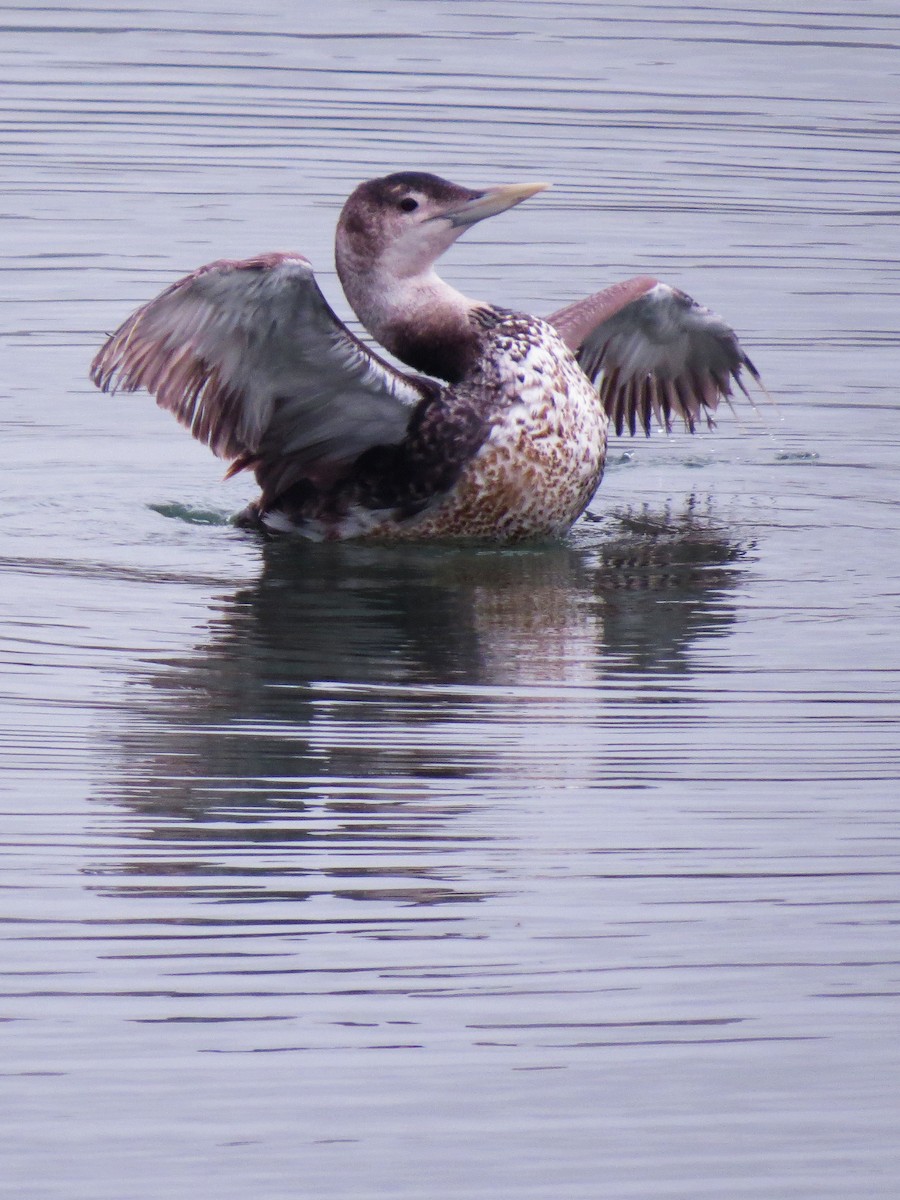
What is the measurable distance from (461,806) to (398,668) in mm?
1050

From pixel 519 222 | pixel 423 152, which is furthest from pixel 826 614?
pixel 423 152

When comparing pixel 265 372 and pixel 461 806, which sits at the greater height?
pixel 265 372

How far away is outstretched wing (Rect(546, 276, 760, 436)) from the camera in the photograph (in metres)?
7.85

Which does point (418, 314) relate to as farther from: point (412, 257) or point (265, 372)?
point (265, 372)

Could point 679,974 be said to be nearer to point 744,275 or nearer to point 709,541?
point 709,541

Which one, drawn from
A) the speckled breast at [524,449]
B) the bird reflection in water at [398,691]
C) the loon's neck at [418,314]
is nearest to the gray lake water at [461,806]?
the bird reflection in water at [398,691]

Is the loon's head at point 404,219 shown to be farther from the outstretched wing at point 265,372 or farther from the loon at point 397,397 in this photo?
the outstretched wing at point 265,372

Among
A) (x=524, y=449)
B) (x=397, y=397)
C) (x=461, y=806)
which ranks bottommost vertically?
(x=461, y=806)

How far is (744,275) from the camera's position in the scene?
36.0ft

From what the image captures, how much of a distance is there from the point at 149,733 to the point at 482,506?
1960 millimetres

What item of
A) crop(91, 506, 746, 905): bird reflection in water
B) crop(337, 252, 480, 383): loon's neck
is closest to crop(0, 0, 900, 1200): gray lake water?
crop(91, 506, 746, 905): bird reflection in water

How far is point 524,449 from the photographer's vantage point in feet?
22.9

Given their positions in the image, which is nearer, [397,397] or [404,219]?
[397,397]

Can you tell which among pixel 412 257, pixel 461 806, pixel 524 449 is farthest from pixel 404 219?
pixel 461 806
